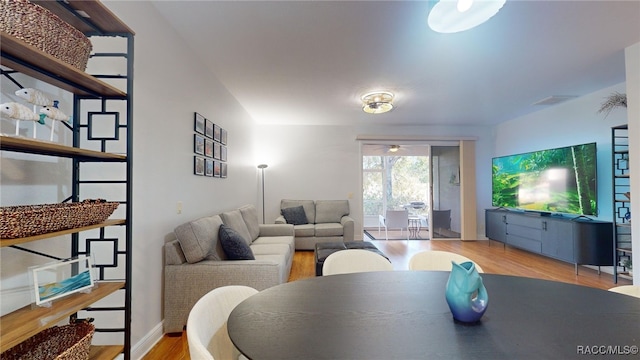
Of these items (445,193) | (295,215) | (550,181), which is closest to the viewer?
(550,181)

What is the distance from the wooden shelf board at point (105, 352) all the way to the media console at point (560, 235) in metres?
4.90

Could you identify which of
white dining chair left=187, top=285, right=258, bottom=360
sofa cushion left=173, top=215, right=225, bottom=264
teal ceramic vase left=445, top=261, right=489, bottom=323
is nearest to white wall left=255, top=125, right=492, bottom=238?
sofa cushion left=173, top=215, right=225, bottom=264

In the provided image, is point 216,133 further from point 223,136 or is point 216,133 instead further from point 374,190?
point 374,190

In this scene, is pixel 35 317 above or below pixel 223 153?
below

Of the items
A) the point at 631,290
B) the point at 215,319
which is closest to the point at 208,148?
the point at 215,319

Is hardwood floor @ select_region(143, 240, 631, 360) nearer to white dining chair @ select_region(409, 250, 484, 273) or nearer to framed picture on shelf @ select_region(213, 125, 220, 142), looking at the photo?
white dining chair @ select_region(409, 250, 484, 273)

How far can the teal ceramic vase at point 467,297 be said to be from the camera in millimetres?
875

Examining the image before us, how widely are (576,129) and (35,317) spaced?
6.00 meters

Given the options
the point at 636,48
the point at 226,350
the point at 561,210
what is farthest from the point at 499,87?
the point at 226,350

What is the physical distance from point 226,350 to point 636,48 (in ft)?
13.7

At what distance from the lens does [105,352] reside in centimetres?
130

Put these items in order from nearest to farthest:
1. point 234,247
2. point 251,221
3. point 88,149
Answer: point 88,149 → point 234,247 → point 251,221

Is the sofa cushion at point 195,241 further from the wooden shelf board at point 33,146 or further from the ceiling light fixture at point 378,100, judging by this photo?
the ceiling light fixture at point 378,100

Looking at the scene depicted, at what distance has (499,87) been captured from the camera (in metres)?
3.76
